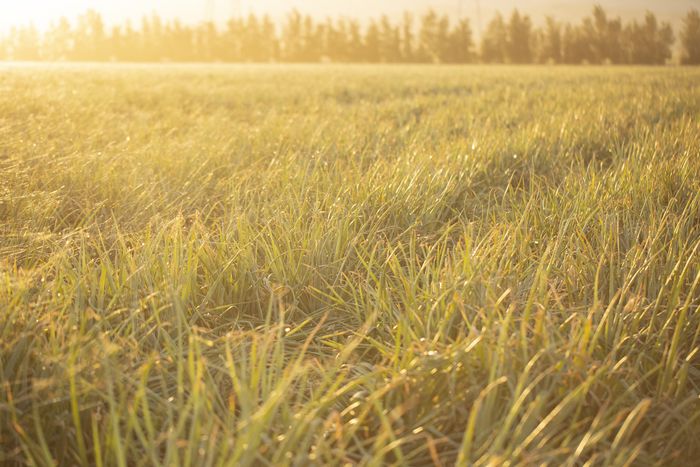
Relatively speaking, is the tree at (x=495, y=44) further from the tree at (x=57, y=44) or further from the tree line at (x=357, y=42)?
the tree at (x=57, y=44)

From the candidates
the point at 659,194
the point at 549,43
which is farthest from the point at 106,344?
the point at 549,43

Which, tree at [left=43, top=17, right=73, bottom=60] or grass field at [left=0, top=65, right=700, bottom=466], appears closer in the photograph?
grass field at [left=0, top=65, right=700, bottom=466]

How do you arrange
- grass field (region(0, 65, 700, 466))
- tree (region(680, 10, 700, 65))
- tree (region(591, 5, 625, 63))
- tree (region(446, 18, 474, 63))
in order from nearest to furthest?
grass field (region(0, 65, 700, 466)) → tree (region(680, 10, 700, 65)) → tree (region(591, 5, 625, 63)) → tree (region(446, 18, 474, 63))

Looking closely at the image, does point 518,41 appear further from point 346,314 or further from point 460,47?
point 346,314

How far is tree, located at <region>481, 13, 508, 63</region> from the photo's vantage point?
59.8 meters

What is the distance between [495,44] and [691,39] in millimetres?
18451

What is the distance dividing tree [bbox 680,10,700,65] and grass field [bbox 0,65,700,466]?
53.2m

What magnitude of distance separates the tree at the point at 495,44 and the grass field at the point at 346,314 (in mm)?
60797

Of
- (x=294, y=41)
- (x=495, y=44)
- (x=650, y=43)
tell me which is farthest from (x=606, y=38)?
(x=294, y=41)

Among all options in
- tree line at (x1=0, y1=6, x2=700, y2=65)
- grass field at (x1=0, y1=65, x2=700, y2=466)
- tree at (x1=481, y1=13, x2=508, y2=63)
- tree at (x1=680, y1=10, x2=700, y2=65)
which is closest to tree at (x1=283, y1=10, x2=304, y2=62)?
tree line at (x1=0, y1=6, x2=700, y2=65)

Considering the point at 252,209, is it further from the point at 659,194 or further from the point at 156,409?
the point at 659,194

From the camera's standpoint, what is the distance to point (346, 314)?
1.63 metres

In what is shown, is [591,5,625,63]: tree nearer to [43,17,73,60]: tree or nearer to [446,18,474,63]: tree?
[446,18,474,63]: tree

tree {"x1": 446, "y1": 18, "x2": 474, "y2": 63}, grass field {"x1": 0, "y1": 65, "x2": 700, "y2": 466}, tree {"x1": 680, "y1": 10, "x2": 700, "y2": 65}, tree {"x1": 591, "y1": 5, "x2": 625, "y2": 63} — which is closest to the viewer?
grass field {"x1": 0, "y1": 65, "x2": 700, "y2": 466}
